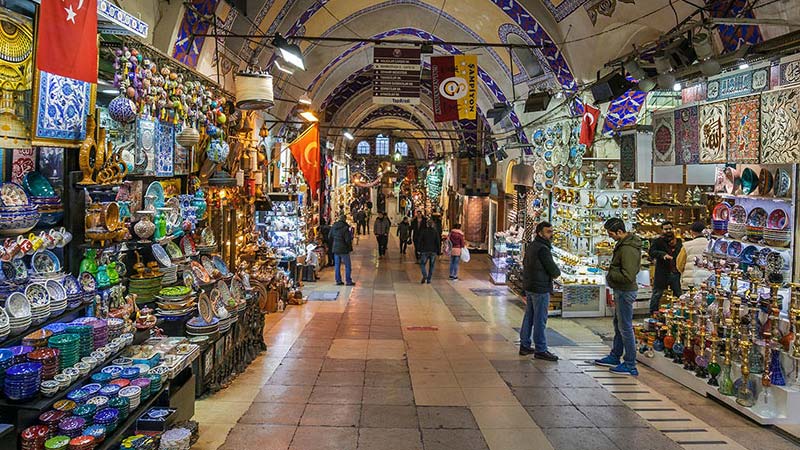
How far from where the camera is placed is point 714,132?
597 centimetres

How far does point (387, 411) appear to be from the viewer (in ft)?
15.2

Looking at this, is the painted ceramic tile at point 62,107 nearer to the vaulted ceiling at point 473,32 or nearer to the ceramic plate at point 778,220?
the vaulted ceiling at point 473,32

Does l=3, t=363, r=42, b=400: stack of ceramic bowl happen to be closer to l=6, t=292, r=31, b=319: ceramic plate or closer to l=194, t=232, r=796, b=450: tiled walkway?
l=6, t=292, r=31, b=319: ceramic plate

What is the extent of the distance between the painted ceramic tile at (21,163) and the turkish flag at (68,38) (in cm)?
60

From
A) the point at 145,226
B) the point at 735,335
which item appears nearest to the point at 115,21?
the point at 145,226

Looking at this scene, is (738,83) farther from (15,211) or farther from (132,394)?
(15,211)

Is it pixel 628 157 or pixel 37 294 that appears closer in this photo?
pixel 37 294

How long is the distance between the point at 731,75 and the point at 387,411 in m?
4.96

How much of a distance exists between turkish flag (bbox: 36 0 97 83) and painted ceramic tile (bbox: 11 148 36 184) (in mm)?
603

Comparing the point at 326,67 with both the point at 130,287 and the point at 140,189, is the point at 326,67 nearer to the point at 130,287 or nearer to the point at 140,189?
the point at 140,189

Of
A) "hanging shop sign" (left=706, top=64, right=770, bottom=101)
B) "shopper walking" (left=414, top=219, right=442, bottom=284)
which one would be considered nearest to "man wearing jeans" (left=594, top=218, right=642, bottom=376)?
"hanging shop sign" (left=706, top=64, right=770, bottom=101)

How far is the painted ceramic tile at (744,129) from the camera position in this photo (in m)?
5.41

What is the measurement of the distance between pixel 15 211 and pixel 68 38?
103cm

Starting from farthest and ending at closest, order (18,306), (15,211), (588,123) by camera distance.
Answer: (588,123), (15,211), (18,306)
